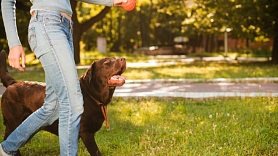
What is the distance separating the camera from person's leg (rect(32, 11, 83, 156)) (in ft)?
9.90

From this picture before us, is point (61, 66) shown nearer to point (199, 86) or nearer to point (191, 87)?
point (191, 87)

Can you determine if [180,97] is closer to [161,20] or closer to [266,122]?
[266,122]

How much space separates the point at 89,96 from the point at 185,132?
5.39 feet

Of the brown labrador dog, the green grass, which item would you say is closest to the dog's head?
the brown labrador dog

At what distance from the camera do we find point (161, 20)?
4912 cm

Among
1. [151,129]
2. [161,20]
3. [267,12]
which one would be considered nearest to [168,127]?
[151,129]

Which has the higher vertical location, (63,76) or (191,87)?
(63,76)

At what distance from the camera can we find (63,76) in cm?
303

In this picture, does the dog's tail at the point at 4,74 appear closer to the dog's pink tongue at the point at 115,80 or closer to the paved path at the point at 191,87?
the dog's pink tongue at the point at 115,80

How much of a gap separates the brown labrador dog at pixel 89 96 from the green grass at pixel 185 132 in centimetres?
56

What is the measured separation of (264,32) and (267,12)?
0.94m

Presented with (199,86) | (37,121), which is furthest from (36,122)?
(199,86)

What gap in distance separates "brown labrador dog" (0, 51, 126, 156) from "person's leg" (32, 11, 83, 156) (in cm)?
67

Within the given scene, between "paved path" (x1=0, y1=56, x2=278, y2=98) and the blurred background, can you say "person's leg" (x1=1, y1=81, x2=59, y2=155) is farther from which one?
the blurred background
